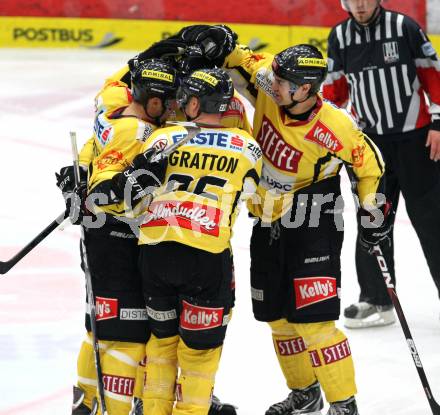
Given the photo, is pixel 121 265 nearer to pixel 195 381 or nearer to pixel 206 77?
pixel 195 381

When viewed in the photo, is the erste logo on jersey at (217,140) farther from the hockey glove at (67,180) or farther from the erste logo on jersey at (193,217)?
the hockey glove at (67,180)

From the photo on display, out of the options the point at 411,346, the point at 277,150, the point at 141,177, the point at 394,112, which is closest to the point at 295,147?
the point at 277,150

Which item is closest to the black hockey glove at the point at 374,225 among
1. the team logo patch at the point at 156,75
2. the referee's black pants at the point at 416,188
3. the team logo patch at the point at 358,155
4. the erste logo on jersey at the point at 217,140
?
the team logo patch at the point at 358,155

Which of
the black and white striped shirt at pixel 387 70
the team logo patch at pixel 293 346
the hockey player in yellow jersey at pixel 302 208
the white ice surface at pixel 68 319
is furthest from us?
the black and white striped shirt at pixel 387 70

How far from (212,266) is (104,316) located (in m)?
0.47

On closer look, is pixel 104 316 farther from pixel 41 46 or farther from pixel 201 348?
Result: pixel 41 46

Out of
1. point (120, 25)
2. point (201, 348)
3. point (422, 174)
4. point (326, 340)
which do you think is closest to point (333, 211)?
point (326, 340)

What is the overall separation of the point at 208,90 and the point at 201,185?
1.06ft

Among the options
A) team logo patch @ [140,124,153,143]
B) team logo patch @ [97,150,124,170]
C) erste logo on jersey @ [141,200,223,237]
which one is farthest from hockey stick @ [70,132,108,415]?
erste logo on jersey @ [141,200,223,237]

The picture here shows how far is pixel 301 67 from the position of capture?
4.13m

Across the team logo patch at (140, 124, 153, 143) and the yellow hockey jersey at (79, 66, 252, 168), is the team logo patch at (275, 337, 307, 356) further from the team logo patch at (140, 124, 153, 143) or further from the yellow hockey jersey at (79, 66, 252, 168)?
the team logo patch at (140, 124, 153, 143)

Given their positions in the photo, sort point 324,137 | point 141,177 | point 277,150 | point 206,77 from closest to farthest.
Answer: point 141,177 < point 206,77 < point 324,137 < point 277,150

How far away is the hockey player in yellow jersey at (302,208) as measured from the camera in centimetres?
420

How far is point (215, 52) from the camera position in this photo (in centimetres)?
434
